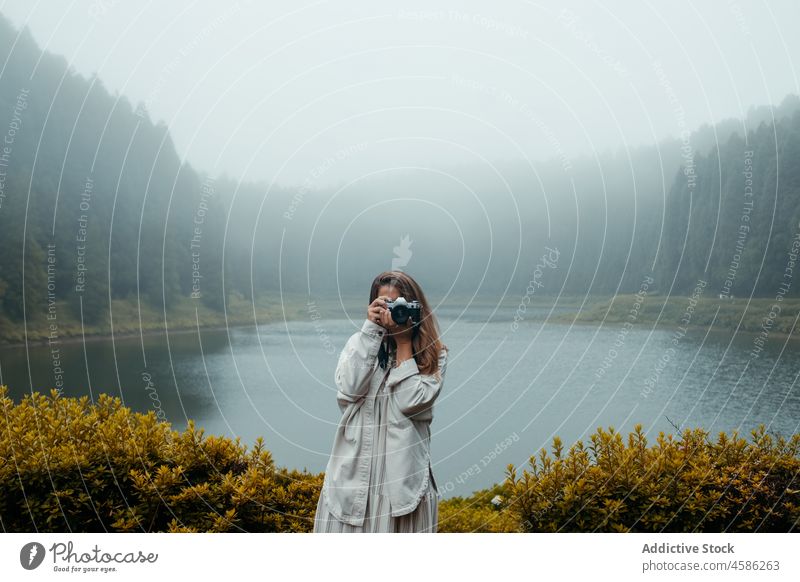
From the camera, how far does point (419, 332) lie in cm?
306

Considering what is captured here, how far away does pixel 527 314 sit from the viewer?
6492 millimetres

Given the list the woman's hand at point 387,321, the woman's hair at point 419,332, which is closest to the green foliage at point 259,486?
the woman's hair at point 419,332

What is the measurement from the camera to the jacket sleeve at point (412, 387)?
2828 mm

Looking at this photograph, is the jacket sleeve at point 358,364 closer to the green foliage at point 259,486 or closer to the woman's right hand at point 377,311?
the woman's right hand at point 377,311

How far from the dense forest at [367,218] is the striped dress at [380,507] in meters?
2.65

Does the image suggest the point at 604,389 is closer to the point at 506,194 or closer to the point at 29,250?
the point at 506,194

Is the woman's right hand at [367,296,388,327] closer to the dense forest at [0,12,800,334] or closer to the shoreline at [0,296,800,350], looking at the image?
the dense forest at [0,12,800,334]

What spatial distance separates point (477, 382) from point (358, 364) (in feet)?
15.2

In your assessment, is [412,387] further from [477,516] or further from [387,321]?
[477,516]

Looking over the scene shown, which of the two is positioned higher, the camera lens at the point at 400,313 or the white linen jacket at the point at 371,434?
the camera lens at the point at 400,313

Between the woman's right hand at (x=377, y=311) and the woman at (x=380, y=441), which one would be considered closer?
the woman at (x=380, y=441)

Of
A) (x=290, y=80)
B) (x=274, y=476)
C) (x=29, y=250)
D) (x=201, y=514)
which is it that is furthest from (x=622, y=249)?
(x=29, y=250)
